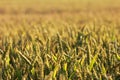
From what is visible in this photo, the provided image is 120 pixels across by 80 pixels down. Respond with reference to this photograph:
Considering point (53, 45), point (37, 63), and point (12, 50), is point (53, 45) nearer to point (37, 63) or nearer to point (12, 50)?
point (12, 50)

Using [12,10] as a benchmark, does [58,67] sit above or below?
above

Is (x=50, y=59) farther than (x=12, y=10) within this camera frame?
No

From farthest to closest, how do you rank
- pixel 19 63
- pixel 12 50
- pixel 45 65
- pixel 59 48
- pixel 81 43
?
pixel 81 43
pixel 59 48
pixel 12 50
pixel 19 63
pixel 45 65

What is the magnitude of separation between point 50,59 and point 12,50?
0.58m

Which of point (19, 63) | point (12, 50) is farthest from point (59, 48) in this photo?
point (19, 63)

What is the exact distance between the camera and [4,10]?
49.6 feet

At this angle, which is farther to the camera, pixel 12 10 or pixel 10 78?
pixel 12 10

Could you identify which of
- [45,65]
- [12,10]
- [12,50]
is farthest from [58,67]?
[12,10]

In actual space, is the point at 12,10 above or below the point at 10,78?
below

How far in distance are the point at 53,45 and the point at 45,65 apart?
96cm

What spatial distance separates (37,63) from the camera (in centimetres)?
229

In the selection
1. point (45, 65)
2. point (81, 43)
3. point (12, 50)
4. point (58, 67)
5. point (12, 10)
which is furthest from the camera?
point (12, 10)

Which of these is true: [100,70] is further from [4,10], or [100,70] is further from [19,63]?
[4,10]

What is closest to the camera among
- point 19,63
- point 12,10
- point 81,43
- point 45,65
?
point 45,65
